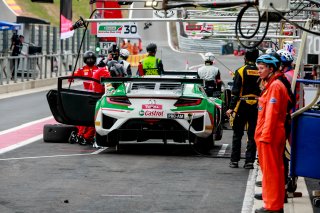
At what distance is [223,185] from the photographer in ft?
46.2

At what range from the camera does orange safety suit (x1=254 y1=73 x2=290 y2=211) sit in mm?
11062

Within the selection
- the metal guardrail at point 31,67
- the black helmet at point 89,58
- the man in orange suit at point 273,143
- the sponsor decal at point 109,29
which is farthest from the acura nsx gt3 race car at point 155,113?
the metal guardrail at point 31,67

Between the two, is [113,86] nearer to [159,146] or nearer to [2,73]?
[159,146]

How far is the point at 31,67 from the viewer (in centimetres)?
3994

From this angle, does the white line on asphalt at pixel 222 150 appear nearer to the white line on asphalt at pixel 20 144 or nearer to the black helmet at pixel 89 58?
the black helmet at pixel 89 58

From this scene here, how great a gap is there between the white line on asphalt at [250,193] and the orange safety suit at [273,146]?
29.0 inches

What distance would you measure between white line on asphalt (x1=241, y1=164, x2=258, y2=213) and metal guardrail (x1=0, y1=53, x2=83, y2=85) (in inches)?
773

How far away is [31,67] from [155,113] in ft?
76.0

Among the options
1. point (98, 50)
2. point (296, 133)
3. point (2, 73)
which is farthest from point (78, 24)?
point (98, 50)

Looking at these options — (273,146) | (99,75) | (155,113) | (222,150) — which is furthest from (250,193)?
(99,75)

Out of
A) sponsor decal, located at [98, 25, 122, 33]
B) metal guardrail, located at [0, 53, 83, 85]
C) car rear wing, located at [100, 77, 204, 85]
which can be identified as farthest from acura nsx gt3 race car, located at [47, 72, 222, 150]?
metal guardrail, located at [0, 53, 83, 85]

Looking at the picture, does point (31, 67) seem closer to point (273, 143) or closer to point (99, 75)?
point (99, 75)

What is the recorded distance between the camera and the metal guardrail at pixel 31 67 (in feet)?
118

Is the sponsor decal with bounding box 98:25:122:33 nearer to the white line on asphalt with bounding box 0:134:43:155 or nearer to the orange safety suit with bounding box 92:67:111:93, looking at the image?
the white line on asphalt with bounding box 0:134:43:155
